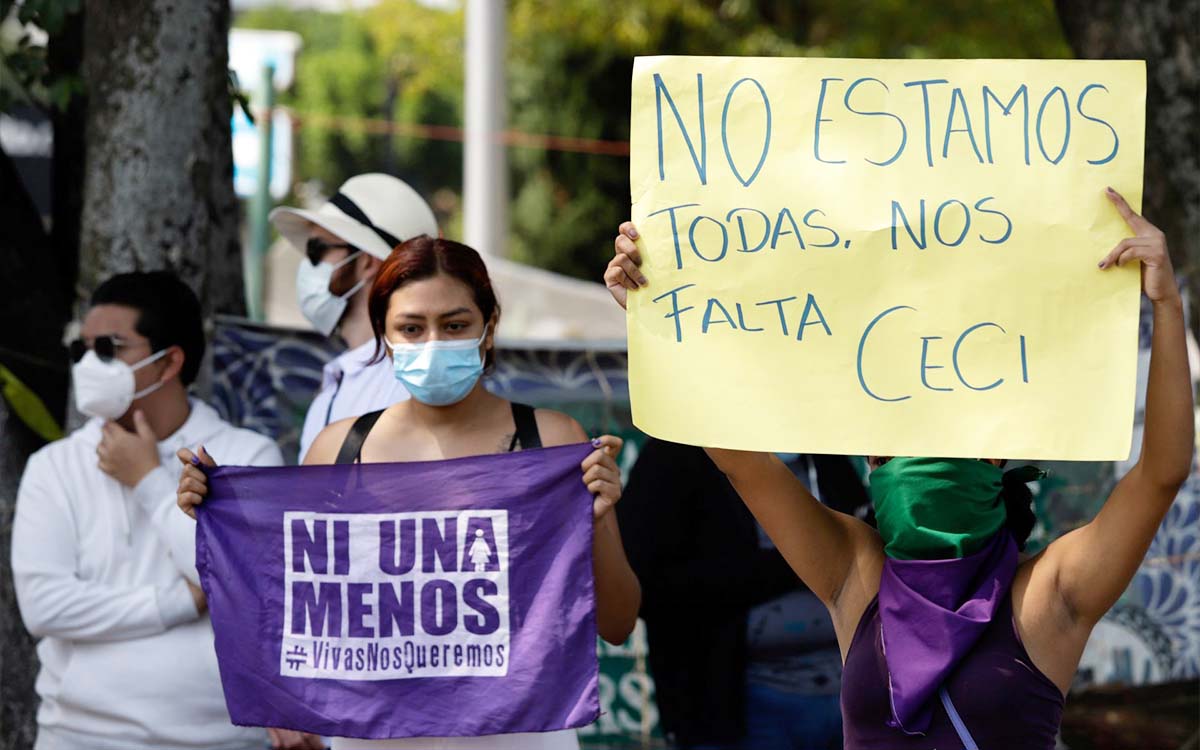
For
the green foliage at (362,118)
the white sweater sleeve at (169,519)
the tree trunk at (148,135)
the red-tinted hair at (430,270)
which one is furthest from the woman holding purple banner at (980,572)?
the green foliage at (362,118)

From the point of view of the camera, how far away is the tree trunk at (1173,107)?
5.18 m

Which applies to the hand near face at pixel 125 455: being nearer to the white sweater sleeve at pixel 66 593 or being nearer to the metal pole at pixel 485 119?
the white sweater sleeve at pixel 66 593

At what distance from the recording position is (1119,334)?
2605 millimetres

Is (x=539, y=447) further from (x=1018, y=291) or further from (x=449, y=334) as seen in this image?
(x=1018, y=291)

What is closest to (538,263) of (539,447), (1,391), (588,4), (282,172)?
(588,4)

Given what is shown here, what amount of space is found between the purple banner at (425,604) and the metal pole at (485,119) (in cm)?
1202

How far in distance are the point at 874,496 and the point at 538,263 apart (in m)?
20.4

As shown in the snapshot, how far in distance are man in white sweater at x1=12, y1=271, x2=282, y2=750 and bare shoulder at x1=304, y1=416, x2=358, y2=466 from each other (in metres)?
0.48

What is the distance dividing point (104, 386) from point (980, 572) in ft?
7.39

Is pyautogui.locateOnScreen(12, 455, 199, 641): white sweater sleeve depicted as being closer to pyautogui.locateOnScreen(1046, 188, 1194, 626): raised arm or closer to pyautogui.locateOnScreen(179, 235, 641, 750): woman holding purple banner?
pyautogui.locateOnScreen(179, 235, 641, 750): woman holding purple banner

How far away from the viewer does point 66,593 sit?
3.73 meters

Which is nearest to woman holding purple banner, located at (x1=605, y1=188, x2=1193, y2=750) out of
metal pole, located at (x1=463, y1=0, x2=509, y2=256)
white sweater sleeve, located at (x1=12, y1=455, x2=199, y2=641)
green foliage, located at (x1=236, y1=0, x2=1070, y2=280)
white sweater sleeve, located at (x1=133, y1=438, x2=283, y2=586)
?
white sweater sleeve, located at (x1=133, y1=438, x2=283, y2=586)

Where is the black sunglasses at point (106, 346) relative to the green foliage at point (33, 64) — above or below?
below

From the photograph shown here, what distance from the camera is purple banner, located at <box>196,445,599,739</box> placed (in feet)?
10.6
